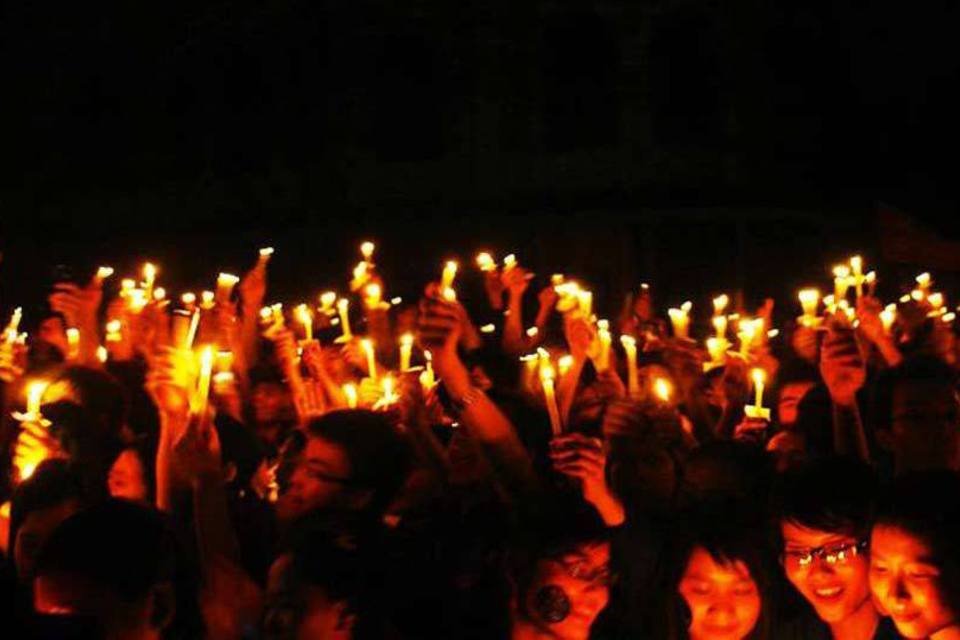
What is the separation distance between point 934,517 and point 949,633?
28cm

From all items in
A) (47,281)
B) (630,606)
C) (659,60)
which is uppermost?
(659,60)

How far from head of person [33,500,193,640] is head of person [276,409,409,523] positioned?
0.71m

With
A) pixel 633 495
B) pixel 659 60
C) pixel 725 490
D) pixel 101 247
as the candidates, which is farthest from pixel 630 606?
pixel 101 247

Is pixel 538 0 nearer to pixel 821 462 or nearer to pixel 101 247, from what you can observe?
pixel 101 247

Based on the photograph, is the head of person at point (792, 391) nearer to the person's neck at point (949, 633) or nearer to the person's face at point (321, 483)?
the person's face at point (321, 483)

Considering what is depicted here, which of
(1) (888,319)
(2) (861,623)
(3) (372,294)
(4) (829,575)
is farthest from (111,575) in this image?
(1) (888,319)

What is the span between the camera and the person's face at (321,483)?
4.12m

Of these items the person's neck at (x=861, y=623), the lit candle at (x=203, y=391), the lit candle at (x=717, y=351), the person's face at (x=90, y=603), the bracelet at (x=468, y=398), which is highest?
the lit candle at (x=203, y=391)

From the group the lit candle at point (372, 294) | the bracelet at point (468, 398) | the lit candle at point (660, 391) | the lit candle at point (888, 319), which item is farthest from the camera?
the lit candle at point (372, 294)

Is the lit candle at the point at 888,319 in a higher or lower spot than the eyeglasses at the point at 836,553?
lower

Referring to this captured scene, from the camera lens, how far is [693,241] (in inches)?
805

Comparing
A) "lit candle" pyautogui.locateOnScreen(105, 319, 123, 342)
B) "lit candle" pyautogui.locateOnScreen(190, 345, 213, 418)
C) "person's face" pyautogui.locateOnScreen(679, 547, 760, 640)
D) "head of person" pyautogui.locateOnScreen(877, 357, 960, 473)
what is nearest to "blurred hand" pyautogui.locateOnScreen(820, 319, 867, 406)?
"head of person" pyautogui.locateOnScreen(877, 357, 960, 473)

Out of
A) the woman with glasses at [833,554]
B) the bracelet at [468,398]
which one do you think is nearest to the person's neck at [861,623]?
the woman with glasses at [833,554]

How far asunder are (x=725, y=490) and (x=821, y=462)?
0.42 meters
